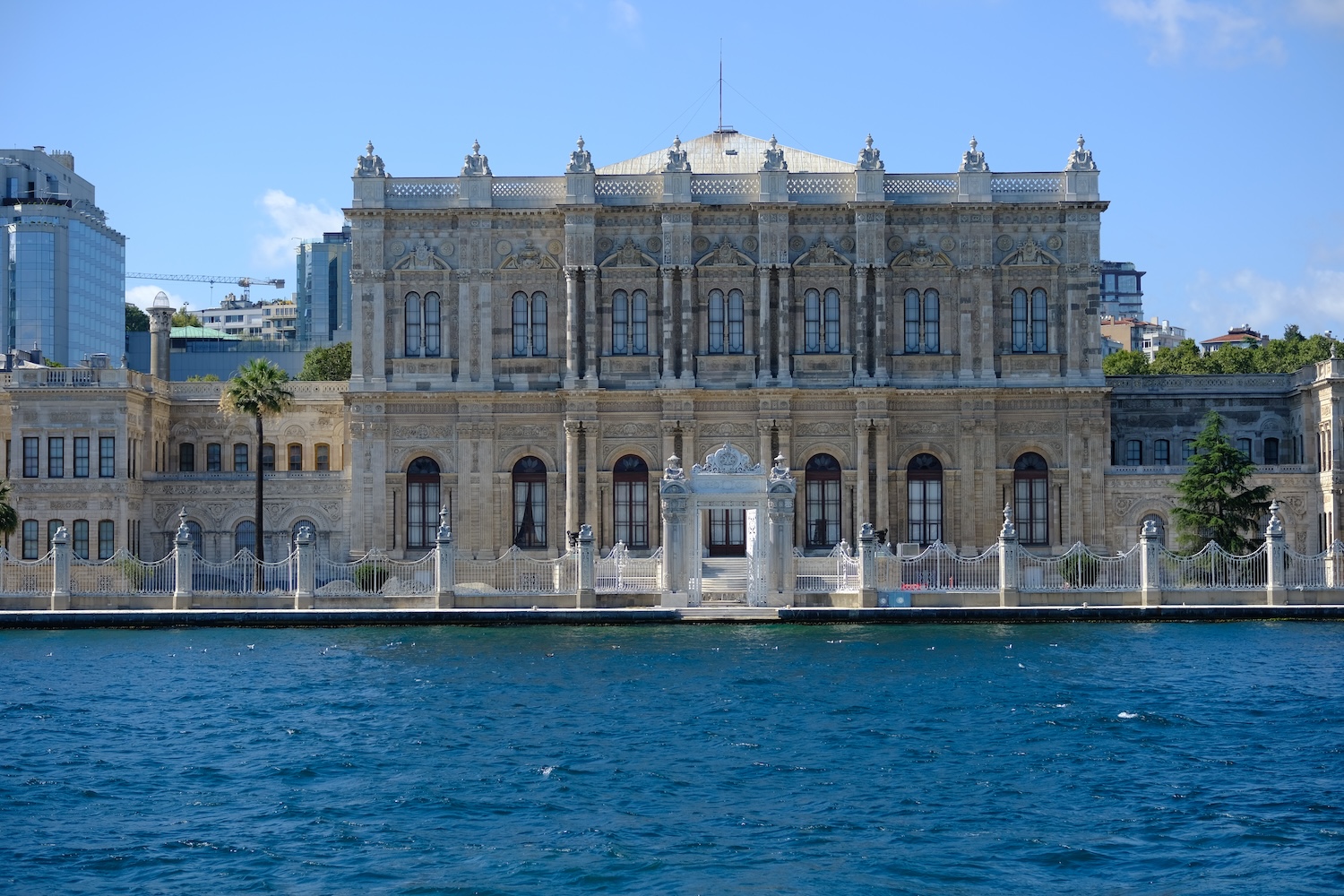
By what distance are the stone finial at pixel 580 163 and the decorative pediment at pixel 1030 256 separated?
474 inches

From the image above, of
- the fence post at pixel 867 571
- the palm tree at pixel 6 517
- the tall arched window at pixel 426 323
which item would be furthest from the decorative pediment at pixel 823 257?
the palm tree at pixel 6 517

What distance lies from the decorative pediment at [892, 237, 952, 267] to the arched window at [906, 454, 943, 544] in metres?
5.42

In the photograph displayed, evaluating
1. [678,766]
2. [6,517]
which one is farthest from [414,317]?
[678,766]

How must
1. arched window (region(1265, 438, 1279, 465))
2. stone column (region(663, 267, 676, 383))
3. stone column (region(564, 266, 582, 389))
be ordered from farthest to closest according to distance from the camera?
1. arched window (region(1265, 438, 1279, 465))
2. stone column (region(663, 267, 676, 383))
3. stone column (region(564, 266, 582, 389))

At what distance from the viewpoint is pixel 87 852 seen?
2091 centimetres

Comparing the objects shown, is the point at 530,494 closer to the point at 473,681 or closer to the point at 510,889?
the point at 473,681

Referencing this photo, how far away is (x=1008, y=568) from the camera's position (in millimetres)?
41969

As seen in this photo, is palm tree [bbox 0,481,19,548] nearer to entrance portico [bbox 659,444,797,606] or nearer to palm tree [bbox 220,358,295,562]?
palm tree [bbox 220,358,295,562]

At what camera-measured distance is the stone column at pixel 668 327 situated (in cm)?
5250

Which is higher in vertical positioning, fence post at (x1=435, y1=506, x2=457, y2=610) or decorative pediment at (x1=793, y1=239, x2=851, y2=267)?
decorative pediment at (x1=793, y1=239, x2=851, y2=267)

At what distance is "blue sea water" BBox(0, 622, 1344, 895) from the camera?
799 inches

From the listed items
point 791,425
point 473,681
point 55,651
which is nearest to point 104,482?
point 55,651

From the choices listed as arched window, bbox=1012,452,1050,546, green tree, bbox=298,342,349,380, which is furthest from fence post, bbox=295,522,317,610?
green tree, bbox=298,342,349,380

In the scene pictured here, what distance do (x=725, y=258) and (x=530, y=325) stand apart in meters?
5.91
